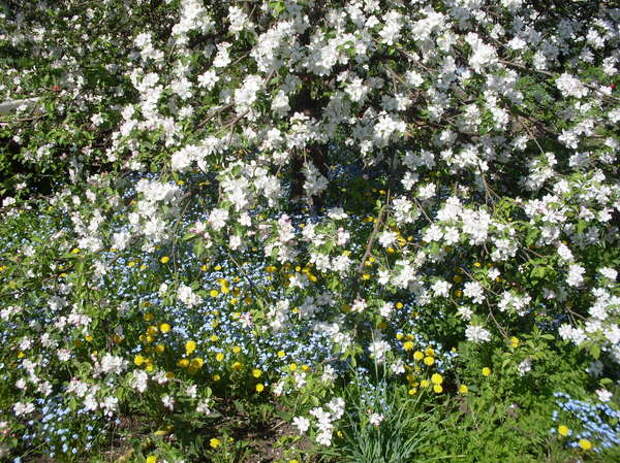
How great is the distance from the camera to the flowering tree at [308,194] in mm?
2355

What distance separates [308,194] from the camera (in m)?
2.95

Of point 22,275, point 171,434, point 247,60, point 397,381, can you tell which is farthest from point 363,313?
point 22,275

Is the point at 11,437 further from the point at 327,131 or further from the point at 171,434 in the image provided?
the point at 327,131

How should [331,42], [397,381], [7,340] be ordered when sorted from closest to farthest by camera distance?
1. [331,42]
2. [397,381]
3. [7,340]

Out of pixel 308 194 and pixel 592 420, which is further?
pixel 308 194

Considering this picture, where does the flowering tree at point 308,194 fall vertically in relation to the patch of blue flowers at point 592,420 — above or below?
above

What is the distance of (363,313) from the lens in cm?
243

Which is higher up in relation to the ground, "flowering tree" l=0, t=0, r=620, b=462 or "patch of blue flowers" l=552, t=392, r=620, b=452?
"flowering tree" l=0, t=0, r=620, b=462

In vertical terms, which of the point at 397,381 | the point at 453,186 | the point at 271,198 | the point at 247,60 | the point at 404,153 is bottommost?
the point at 397,381

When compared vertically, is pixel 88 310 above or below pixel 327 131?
below

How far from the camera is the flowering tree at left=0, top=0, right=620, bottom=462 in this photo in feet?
7.73

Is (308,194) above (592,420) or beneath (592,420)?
above

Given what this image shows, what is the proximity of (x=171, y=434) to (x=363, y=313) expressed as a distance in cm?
124

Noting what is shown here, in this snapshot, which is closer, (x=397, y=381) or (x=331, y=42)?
(x=331, y=42)
